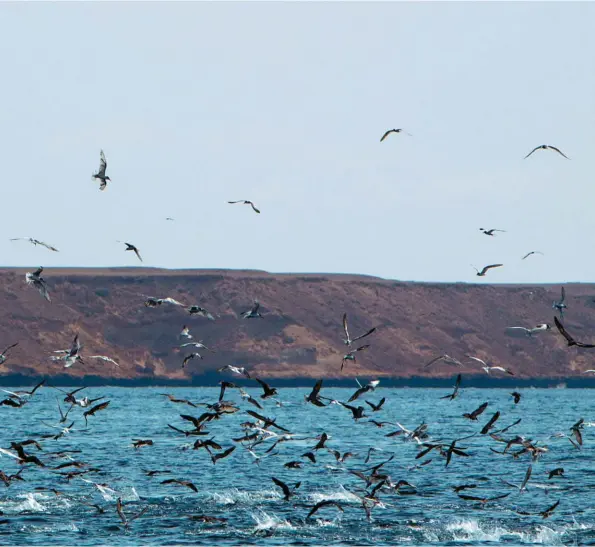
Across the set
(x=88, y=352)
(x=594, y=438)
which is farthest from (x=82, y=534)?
(x=88, y=352)

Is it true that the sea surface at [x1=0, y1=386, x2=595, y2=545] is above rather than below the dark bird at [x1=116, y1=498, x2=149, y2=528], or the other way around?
above

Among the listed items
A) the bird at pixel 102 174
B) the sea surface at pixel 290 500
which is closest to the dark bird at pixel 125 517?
the sea surface at pixel 290 500

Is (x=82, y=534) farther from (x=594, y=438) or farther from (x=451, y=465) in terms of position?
(x=594, y=438)

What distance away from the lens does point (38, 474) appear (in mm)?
46750

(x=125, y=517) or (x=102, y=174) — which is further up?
(x=102, y=174)

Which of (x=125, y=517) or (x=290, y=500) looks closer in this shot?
(x=125, y=517)

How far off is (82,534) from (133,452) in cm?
2623

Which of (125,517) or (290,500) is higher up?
(290,500)

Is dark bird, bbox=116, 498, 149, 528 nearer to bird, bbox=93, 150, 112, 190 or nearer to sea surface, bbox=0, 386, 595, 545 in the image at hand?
sea surface, bbox=0, 386, 595, 545

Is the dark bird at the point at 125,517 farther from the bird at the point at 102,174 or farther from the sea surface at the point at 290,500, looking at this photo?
the bird at the point at 102,174

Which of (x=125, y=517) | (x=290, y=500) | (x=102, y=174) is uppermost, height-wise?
(x=102, y=174)

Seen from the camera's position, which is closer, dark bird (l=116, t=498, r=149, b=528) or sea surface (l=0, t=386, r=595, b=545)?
sea surface (l=0, t=386, r=595, b=545)

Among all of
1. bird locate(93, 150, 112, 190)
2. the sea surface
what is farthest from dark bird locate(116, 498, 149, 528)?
bird locate(93, 150, 112, 190)

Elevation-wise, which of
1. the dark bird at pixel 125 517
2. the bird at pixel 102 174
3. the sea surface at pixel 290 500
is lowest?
the dark bird at pixel 125 517
